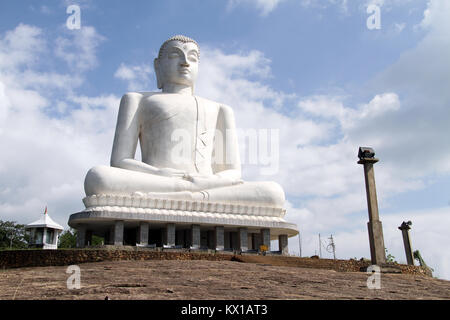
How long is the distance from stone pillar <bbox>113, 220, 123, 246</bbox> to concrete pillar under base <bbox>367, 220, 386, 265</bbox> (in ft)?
26.7

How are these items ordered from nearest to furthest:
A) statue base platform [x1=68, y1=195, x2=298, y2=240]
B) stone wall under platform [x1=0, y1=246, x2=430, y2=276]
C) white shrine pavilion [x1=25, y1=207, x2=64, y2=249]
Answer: stone wall under platform [x1=0, y1=246, x2=430, y2=276] → statue base platform [x1=68, y1=195, x2=298, y2=240] → white shrine pavilion [x1=25, y1=207, x2=64, y2=249]

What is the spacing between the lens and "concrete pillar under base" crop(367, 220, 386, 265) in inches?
463

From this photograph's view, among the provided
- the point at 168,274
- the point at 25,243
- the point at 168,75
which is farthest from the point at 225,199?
the point at 25,243

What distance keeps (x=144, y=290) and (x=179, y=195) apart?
10274 mm

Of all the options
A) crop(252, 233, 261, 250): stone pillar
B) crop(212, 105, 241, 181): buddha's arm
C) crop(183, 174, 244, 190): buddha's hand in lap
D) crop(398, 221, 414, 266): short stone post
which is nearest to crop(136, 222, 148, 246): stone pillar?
crop(183, 174, 244, 190): buddha's hand in lap

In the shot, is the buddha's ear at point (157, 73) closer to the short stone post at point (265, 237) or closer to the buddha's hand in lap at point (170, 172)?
the buddha's hand in lap at point (170, 172)

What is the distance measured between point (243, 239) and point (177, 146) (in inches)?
184

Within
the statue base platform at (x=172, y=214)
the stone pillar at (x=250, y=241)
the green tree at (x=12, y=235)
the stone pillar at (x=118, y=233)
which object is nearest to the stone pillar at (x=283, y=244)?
the statue base platform at (x=172, y=214)

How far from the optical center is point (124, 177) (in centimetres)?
1645

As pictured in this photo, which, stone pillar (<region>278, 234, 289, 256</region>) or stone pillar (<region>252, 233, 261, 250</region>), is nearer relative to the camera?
stone pillar (<region>278, 234, 289, 256</region>)

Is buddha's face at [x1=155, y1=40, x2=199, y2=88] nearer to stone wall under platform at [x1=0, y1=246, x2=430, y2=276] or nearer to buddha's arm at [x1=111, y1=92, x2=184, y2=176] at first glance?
buddha's arm at [x1=111, y1=92, x2=184, y2=176]

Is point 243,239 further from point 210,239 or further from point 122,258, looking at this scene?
point 122,258
